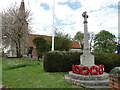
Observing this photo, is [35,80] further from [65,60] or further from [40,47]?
[40,47]

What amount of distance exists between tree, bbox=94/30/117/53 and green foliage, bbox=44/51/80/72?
2787 centimetres

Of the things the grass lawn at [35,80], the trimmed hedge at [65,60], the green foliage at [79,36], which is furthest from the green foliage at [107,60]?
the green foliage at [79,36]

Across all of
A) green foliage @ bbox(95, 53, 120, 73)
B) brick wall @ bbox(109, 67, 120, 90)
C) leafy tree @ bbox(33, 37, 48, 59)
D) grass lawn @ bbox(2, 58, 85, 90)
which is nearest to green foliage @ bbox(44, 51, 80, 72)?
grass lawn @ bbox(2, 58, 85, 90)

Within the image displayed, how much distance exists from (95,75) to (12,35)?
19805 millimetres

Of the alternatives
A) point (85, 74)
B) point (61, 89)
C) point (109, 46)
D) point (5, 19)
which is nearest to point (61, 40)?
point (5, 19)

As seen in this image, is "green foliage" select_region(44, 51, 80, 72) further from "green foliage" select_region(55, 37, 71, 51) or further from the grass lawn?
"green foliage" select_region(55, 37, 71, 51)

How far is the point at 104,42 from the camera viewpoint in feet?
122

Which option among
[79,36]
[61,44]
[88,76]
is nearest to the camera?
[88,76]

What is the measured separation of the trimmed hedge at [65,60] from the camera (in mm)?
9719

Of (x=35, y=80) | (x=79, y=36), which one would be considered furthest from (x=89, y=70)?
(x=79, y=36)

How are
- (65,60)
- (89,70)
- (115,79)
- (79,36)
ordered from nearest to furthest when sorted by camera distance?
(115,79) → (89,70) → (65,60) → (79,36)

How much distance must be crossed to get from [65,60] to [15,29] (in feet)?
52.8

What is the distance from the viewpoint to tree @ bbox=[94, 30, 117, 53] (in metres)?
35.9

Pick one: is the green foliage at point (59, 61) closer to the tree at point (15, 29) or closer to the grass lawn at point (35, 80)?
the grass lawn at point (35, 80)
